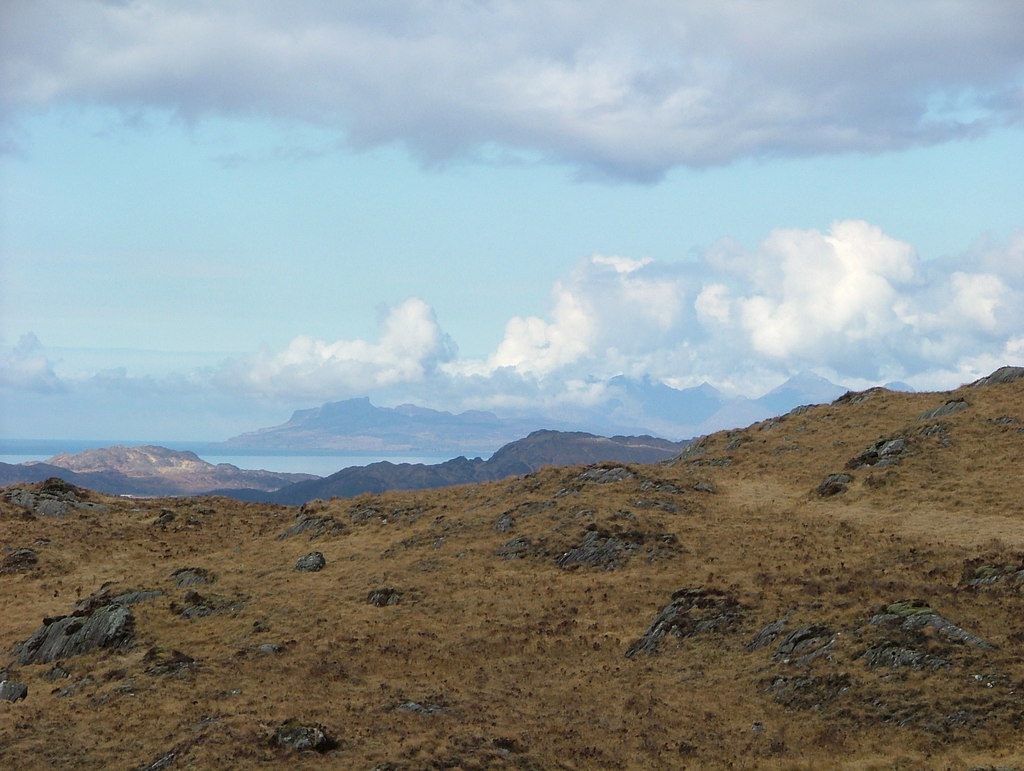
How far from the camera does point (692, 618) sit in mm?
42375

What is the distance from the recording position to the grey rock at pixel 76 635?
150 ft

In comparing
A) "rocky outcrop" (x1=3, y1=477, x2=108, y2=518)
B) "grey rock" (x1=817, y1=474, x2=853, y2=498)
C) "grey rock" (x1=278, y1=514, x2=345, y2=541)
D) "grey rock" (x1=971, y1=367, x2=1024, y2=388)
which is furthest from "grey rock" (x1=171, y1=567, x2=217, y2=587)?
Answer: "grey rock" (x1=971, y1=367, x2=1024, y2=388)

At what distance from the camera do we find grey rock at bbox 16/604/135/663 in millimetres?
45688

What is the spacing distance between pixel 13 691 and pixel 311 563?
2201 centimetres

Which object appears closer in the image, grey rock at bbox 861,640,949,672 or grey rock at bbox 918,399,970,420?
grey rock at bbox 861,640,949,672

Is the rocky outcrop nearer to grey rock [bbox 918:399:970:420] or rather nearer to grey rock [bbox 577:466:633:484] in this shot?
grey rock [bbox 577:466:633:484]

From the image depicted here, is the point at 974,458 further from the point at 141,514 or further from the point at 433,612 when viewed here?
the point at 141,514

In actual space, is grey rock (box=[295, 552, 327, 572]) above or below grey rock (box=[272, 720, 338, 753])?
above

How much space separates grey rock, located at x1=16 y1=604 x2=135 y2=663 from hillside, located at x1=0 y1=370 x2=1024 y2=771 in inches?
5.7

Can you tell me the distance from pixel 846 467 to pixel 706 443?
23.1 metres

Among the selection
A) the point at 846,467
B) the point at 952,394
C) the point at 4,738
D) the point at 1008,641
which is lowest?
the point at 4,738

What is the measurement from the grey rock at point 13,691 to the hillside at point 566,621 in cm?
21

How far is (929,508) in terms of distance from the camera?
58.2m

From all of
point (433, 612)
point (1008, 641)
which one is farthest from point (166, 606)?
point (1008, 641)
